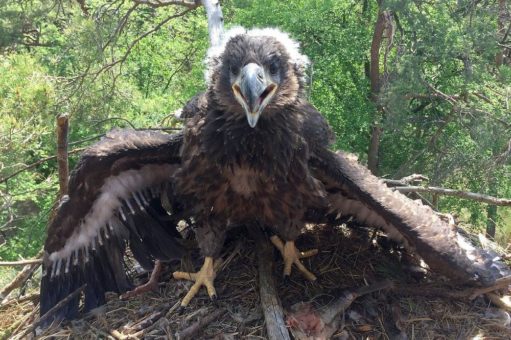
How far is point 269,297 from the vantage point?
2.86 metres

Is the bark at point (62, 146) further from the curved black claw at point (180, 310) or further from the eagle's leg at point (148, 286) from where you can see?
the curved black claw at point (180, 310)

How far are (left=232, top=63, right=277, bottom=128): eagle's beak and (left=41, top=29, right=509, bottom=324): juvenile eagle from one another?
0.05 ft

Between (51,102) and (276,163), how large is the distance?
3670mm

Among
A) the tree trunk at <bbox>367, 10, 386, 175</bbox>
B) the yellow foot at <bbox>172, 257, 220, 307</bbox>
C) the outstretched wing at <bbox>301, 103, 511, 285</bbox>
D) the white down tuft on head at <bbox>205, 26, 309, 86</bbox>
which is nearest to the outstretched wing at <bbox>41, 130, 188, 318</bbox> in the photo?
the yellow foot at <bbox>172, 257, 220, 307</bbox>

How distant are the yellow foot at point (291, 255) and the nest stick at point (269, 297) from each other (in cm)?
7

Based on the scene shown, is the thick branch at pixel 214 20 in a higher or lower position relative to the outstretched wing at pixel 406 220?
higher

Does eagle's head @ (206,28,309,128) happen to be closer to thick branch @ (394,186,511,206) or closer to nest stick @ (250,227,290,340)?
nest stick @ (250,227,290,340)

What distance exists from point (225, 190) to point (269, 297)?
2.13ft

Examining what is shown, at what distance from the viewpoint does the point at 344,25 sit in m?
10.6

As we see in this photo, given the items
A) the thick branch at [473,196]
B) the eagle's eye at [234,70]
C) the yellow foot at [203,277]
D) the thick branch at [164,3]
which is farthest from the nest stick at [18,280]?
the thick branch at [164,3]

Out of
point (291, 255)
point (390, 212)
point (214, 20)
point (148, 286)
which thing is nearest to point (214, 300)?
point (148, 286)

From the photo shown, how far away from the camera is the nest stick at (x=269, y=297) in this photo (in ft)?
8.80

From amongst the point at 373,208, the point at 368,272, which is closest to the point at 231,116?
the point at 373,208

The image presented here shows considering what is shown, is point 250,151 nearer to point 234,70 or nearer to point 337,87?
point 234,70
